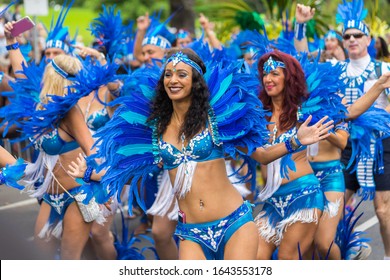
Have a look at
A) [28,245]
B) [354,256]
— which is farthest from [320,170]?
[28,245]

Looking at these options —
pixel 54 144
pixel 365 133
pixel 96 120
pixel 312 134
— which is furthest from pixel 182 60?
pixel 96 120

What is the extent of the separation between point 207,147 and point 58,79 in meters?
1.64

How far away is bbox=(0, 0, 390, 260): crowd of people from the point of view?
4.58 m

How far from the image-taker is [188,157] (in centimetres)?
454

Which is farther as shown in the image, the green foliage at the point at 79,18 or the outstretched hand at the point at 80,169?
the green foliage at the point at 79,18

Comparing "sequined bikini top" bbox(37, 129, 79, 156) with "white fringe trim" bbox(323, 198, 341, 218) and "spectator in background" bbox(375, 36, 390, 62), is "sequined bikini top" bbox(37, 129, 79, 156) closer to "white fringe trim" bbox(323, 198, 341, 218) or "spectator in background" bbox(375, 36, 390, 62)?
"white fringe trim" bbox(323, 198, 341, 218)

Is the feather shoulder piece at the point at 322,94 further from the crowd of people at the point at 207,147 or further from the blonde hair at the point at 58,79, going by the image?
the blonde hair at the point at 58,79

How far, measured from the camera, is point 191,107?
4.62 meters

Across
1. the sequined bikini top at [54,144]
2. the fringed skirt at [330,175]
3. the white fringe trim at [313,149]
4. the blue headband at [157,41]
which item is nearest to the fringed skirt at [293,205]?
the fringed skirt at [330,175]

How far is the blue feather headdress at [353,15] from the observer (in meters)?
7.27

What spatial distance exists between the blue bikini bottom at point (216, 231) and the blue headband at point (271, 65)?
4.53ft

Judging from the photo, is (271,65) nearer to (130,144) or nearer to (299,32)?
(130,144)

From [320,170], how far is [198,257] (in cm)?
199
